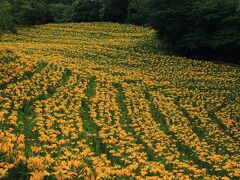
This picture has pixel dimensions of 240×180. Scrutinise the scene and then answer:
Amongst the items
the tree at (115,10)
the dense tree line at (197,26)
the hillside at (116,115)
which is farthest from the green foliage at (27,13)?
the hillside at (116,115)

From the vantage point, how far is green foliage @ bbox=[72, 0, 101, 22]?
60000mm

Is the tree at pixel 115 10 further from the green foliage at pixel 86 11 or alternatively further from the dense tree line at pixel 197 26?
the dense tree line at pixel 197 26

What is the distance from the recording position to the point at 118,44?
33000mm

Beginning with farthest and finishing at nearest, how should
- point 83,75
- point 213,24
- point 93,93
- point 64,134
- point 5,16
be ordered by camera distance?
point 213,24
point 5,16
point 83,75
point 93,93
point 64,134

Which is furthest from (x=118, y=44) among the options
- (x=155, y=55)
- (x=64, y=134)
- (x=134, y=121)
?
(x=64, y=134)

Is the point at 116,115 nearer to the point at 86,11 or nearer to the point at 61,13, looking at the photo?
the point at 86,11

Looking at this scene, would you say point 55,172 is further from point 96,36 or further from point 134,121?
point 96,36

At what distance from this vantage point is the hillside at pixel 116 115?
7985 millimetres

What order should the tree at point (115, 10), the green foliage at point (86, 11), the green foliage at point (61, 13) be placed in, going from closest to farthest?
the tree at point (115, 10)
the green foliage at point (86, 11)
the green foliage at point (61, 13)

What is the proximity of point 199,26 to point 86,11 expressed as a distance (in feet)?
115

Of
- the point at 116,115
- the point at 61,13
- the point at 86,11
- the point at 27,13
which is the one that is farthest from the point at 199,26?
the point at 61,13

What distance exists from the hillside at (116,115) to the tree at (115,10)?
29239mm

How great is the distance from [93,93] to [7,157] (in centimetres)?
1219

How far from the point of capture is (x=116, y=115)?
1438 centimetres
